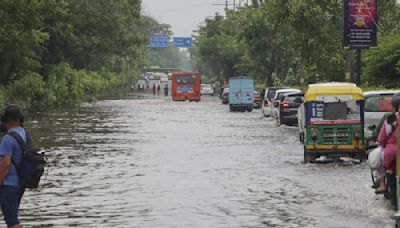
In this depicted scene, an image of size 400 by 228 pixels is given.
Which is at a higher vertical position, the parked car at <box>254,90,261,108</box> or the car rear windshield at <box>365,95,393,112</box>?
the car rear windshield at <box>365,95,393,112</box>

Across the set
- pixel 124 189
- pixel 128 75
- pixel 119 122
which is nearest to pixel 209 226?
pixel 124 189

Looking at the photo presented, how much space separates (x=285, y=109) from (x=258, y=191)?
74.1 feet

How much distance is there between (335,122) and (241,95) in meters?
38.9

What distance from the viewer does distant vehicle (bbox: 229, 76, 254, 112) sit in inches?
2406

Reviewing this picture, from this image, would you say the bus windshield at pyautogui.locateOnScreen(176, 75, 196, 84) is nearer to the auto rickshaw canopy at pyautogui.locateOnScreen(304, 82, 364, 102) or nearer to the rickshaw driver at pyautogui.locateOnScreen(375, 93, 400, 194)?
the auto rickshaw canopy at pyautogui.locateOnScreen(304, 82, 364, 102)

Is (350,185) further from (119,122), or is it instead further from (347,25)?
(119,122)

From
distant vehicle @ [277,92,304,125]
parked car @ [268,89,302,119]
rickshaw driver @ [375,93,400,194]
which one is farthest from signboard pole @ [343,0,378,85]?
rickshaw driver @ [375,93,400,194]

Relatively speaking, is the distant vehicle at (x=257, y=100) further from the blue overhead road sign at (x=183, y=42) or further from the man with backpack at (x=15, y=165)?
the blue overhead road sign at (x=183, y=42)

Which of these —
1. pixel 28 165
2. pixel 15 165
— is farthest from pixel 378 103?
pixel 15 165

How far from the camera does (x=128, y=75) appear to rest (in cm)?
13962

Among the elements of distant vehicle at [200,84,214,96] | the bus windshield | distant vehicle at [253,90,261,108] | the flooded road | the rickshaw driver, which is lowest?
distant vehicle at [200,84,214,96]

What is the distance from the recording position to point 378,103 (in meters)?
23.8

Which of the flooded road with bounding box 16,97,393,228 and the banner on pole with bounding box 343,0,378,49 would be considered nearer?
the flooded road with bounding box 16,97,393,228

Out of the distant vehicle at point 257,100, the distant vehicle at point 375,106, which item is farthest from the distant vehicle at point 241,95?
the distant vehicle at point 375,106
